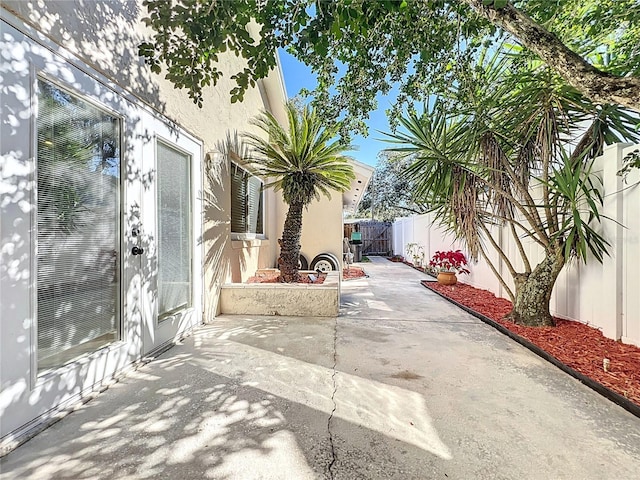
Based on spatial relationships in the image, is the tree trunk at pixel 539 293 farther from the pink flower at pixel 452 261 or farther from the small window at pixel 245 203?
the small window at pixel 245 203

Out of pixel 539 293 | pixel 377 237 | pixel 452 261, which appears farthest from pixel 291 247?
pixel 377 237

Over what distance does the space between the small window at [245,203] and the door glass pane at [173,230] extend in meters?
1.83

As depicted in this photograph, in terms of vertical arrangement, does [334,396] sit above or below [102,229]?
below

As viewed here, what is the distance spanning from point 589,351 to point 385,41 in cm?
455

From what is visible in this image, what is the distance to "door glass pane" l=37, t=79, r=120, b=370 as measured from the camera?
225 cm

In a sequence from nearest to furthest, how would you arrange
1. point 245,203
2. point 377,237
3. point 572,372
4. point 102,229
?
point 102,229 < point 572,372 < point 245,203 < point 377,237

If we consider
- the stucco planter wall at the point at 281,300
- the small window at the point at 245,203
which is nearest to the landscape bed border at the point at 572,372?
the stucco planter wall at the point at 281,300

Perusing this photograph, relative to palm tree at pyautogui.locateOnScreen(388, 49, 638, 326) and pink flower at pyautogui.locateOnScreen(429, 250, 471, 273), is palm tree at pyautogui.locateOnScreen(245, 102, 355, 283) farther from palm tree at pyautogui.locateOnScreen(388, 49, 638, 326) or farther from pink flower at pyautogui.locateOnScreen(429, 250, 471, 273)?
pink flower at pyautogui.locateOnScreen(429, 250, 471, 273)

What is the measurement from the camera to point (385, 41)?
4.07 metres

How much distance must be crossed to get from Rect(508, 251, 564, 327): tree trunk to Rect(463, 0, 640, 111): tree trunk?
2.55m

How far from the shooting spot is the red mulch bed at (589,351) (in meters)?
2.69

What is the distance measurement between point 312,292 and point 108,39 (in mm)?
4142

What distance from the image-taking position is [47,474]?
169cm

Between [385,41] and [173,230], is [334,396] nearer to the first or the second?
[173,230]
